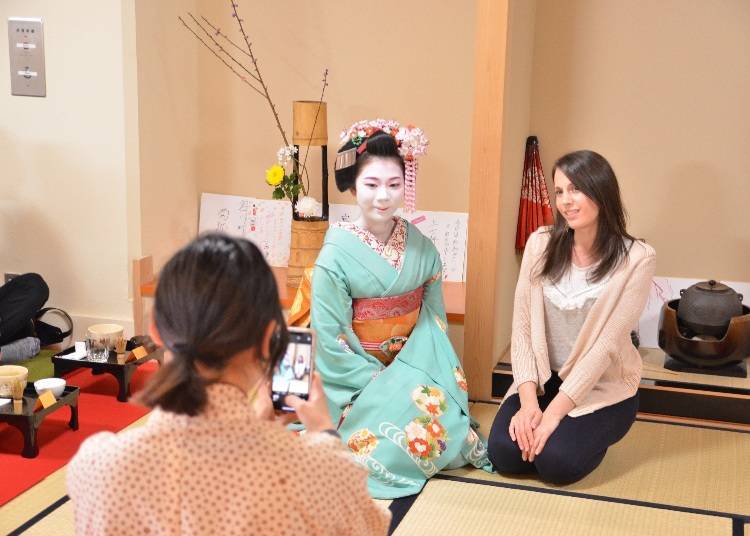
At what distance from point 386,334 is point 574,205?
83 centimetres

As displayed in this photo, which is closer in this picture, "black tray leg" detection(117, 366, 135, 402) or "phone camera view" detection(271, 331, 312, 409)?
"phone camera view" detection(271, 331, 312, 409)

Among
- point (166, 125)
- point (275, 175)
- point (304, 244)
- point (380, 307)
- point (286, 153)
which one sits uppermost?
point (166, 125)

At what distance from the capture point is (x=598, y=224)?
128 inches

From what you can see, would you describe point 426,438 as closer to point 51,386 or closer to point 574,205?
point 574,205

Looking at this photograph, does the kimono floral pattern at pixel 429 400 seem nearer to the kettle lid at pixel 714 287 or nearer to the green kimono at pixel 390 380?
the green kimono at pixel 390 380

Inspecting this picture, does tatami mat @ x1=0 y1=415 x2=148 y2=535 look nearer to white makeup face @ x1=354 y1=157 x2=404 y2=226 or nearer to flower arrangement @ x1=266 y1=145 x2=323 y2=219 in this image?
white makeup face @ x1=354 y1=157 x2=404 y2=226

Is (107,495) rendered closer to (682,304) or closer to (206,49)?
(682,304)

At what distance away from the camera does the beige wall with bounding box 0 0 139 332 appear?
168 inches

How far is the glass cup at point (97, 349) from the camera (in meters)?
3.91

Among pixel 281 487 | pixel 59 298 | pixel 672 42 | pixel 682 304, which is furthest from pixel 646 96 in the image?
pixel 281 487

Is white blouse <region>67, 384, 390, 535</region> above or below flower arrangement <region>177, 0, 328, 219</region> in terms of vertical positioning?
below

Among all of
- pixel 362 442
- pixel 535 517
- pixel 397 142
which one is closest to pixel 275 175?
pixel 397 142

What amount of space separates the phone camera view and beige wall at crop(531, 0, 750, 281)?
2.82 metres

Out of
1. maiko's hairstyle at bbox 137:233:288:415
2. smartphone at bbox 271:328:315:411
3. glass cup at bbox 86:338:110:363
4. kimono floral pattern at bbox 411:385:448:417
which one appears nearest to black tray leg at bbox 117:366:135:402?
glass cup at bbox 86:338:110:363
